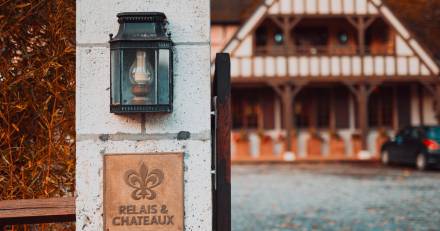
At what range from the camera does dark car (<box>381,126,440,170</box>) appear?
57.3 feet

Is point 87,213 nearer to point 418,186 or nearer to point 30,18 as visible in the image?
point 30,18

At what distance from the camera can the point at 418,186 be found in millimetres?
13969

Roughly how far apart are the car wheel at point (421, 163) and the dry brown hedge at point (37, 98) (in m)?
15.1

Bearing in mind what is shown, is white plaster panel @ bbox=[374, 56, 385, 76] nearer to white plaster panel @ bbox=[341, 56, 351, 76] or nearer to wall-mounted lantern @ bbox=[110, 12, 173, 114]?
white plaster panel @ bbox=[341, 56, 351, 76]

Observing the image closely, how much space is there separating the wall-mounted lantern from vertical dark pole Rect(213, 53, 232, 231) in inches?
11.2

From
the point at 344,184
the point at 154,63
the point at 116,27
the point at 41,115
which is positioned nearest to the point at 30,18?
the point at 41,115

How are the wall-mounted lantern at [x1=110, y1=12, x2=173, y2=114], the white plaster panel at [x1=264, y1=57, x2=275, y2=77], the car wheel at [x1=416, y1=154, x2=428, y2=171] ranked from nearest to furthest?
the wall-mounted lantern at [x1=110, y1=12, x2=173, y2=114] < the car wheel at [x1=416, y1=154, x2=428, y2=171] < the white plaster panel at [x1=264, y1=57, x2=275, y2=77]

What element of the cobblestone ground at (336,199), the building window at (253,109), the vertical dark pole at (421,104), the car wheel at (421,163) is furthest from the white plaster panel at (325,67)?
the car wheel at (421,163)

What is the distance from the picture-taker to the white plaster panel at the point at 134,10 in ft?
10.8

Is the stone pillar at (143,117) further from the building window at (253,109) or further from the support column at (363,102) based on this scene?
the building window at (253,109)

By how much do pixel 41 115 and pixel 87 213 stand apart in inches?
41.6

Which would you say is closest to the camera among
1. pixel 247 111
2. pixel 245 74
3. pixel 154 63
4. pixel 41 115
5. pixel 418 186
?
pixel 154 63

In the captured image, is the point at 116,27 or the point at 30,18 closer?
the point at 116,27

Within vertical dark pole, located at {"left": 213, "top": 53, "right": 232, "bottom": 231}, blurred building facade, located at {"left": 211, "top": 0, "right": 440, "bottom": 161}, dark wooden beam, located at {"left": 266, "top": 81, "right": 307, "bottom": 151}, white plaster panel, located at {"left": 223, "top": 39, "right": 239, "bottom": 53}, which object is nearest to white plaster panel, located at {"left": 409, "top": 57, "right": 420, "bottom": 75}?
blurred building facade, located at {"left": 211, "top": 0, "right": 440, "bottom": 161}
